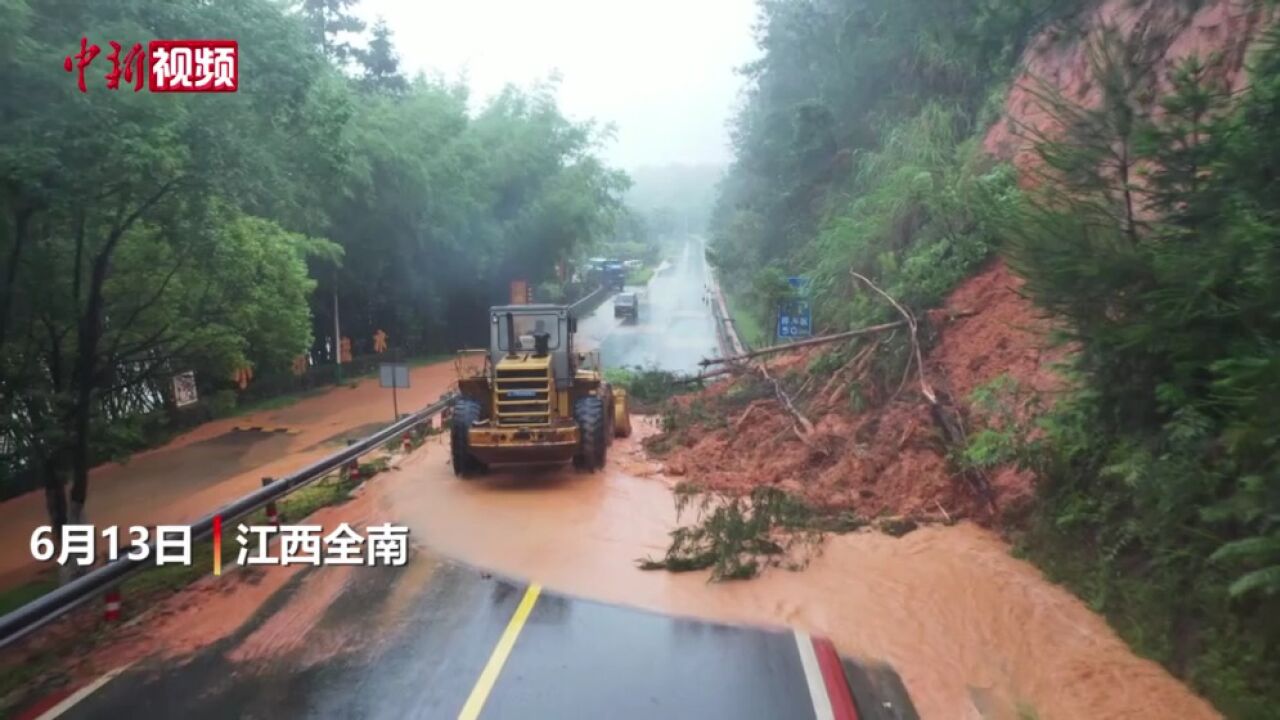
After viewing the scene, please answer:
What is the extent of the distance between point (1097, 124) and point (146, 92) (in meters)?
9.94

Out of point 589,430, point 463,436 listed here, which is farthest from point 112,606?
point 589,430

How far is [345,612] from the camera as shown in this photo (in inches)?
322

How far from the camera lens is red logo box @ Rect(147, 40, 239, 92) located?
1033 cm

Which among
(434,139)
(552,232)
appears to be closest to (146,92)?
(434,139)

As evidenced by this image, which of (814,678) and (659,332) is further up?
(659,332)

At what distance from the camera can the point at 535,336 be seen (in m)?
14.5

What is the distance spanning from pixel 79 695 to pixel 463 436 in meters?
7.66

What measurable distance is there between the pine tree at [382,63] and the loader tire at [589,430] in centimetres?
3435

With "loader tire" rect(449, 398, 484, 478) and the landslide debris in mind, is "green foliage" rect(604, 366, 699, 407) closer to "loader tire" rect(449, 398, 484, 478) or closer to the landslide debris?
the landslide debris

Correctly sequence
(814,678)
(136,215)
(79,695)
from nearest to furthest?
(79,695), (814,678), (136,215)

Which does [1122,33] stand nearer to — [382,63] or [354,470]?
[354,470]

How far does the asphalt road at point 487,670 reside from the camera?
6.19 meters

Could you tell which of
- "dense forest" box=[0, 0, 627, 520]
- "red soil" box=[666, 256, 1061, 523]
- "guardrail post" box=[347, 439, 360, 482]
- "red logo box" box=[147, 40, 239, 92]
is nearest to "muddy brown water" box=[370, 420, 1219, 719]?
"red soil" box=[666, 256, 1061, 523]

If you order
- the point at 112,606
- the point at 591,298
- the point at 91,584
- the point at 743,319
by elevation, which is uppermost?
the point at 591,298
